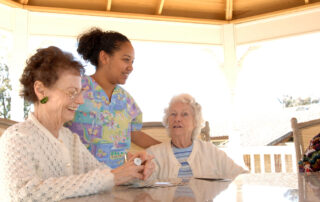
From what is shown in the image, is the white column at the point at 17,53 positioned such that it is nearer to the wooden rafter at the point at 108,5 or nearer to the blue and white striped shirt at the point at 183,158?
the wooden rafter at the point at 108,5

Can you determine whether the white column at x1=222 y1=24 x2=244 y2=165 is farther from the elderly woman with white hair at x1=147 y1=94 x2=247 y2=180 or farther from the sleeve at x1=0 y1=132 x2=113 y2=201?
the sleeve at x1=0 y1=132 x2=113 y2=201

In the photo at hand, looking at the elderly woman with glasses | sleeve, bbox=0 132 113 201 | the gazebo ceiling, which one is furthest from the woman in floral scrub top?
the gazebo ceiling

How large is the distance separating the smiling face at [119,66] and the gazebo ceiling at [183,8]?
3.43 m

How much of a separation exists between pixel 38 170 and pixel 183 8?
16.7ft

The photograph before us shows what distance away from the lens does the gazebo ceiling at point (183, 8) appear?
5379mm

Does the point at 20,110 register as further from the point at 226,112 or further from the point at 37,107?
the point at 37,107

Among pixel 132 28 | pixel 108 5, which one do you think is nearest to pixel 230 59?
pixel 132 28

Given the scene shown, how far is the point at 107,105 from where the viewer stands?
2111 millimetres

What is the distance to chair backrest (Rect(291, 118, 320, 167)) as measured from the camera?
7.89 feet

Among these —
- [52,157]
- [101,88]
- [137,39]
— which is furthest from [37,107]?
[137,39]

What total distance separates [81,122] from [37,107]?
648 millimetres

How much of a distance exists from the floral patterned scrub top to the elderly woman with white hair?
12.1 inches

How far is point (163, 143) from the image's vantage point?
2.47 metres

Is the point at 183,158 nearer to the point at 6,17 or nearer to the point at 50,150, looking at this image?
the point at 50,150
